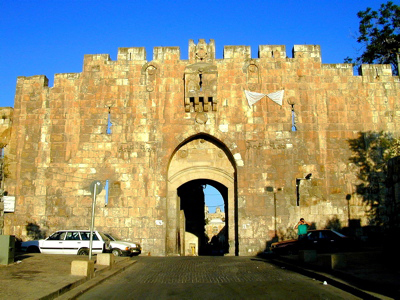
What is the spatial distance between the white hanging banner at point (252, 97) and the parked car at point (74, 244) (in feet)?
29.7

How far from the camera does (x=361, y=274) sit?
8.88m

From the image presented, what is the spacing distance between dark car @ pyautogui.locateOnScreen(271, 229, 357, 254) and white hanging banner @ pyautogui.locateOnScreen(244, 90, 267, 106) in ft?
22.2

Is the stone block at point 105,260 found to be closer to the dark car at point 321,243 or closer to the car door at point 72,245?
the car door at point 72,245

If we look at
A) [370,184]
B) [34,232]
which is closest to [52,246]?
[34,232]

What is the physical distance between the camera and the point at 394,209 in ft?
32.2

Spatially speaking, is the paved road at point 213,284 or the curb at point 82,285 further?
the paved road at point 213,284

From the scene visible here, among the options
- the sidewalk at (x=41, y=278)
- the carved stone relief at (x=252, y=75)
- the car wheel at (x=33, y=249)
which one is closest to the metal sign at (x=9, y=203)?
the car wheel at (x=33, y=249)

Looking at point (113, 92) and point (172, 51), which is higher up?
point (172, 51)

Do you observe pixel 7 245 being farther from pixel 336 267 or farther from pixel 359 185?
pixel 359 185

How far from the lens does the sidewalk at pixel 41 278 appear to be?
7.05m

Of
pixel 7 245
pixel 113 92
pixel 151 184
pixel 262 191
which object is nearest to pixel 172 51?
pixel 113 92

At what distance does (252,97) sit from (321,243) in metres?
7.57

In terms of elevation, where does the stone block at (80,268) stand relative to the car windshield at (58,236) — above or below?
below

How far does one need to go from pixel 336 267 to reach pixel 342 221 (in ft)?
29.2
